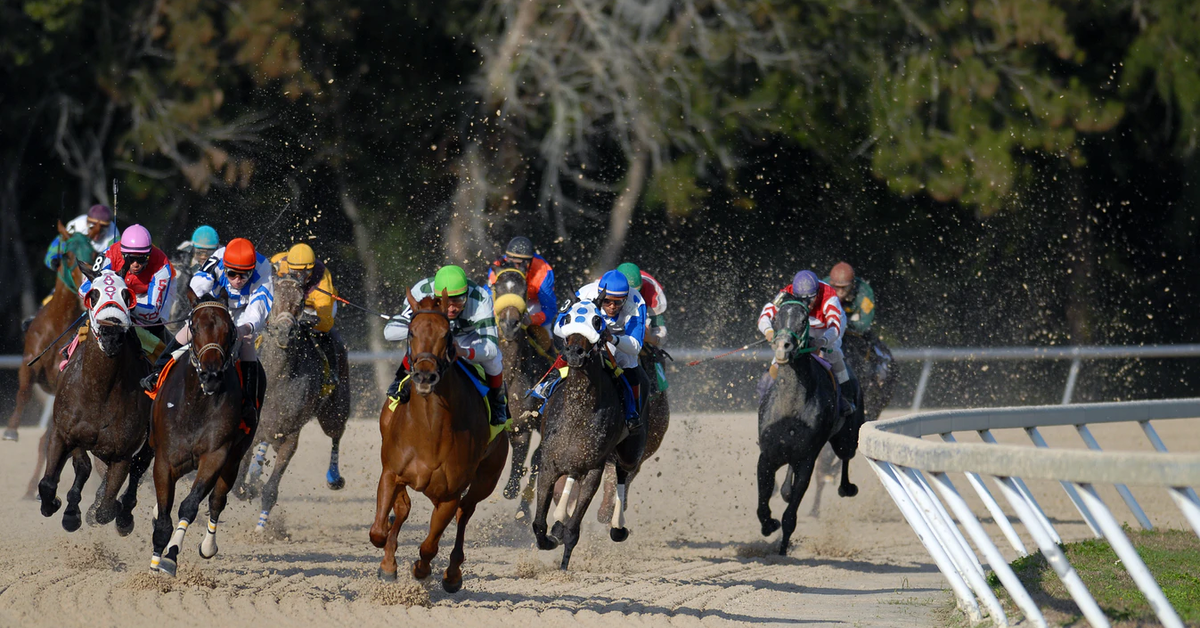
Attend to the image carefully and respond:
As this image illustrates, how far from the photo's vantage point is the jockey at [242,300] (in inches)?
319

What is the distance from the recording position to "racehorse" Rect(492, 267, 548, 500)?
10.5 metres

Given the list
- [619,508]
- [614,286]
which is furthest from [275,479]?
[614,286]

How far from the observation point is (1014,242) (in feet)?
69.5

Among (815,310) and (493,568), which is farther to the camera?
(815,310)

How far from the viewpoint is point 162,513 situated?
7574mm

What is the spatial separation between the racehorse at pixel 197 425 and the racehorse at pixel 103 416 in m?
0.32

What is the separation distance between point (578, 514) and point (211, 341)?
8.26ft

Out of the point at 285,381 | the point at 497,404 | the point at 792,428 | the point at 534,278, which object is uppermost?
the point at 534,278

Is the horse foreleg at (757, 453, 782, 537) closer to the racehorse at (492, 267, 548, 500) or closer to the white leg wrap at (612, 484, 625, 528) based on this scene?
the white leg wrap at (612, 484, 625, 528)

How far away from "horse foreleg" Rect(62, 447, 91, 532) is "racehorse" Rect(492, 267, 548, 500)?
3.14 metres

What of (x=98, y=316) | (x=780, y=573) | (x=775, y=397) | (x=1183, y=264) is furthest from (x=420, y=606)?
(x=1183, y=264)

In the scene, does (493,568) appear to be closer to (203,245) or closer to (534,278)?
(534,278)

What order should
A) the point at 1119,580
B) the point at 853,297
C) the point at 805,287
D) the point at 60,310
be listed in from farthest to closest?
the point at 853,297
the point at 60,310
the point at 805,287
the point at 1119,580

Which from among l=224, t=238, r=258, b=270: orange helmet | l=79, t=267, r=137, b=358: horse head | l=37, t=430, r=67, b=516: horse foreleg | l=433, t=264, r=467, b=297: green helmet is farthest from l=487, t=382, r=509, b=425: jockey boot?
l=37, t=430, r=67, b=516: horse foreleg
